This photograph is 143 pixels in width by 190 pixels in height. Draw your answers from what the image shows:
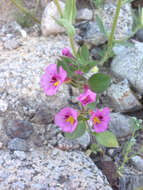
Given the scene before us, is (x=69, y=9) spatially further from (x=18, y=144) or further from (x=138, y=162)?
(x=138, y=162)

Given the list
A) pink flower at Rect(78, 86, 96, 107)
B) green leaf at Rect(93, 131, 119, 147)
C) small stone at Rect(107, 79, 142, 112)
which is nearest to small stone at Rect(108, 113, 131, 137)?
small stone at Rect(107, 79, 142, 112)

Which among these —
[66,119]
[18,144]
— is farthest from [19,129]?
[66,119]

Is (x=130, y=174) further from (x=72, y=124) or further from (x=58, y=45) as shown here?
(x=58, y=45)

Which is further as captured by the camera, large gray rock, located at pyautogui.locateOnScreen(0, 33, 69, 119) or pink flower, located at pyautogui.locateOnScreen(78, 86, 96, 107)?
large gray rock, located at pyautogui.locateOnScreen(0, 33, 69, 119)

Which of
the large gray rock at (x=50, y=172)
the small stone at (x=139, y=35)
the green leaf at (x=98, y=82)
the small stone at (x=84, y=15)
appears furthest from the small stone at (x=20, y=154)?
the small stone at (x=139, y=35)

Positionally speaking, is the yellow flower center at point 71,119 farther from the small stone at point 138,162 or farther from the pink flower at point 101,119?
the small stone at point 138,162

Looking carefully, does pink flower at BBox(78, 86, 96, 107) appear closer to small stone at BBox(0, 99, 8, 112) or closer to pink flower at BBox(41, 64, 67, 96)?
pink flower at BBox(41, 64, 67, 96)
